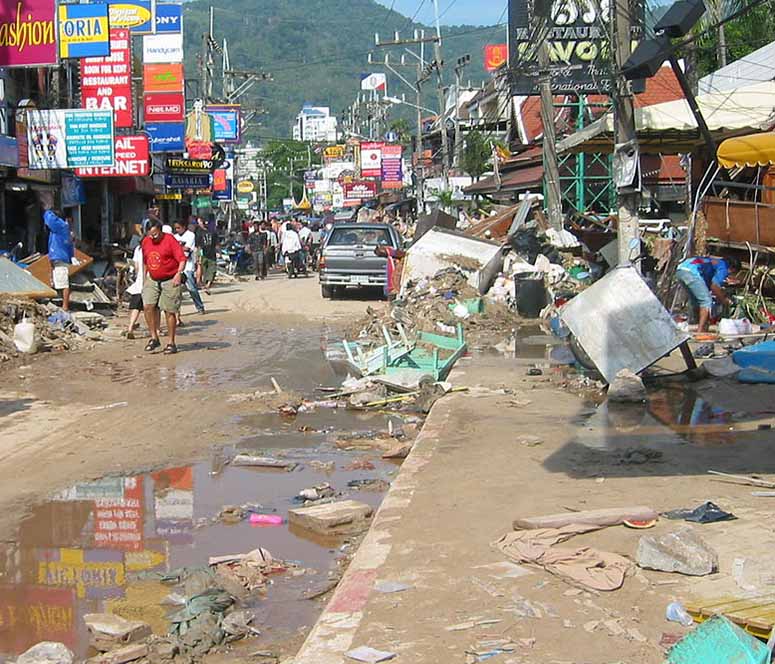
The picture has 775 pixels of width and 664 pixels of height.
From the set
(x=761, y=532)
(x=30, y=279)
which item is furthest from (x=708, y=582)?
(x=30, y=279)

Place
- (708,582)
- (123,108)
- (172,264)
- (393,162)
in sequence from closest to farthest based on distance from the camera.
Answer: (708,582) < (172,264) < (123,108) < (393,162)

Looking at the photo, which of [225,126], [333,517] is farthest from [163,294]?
[225,126]

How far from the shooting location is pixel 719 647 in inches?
153

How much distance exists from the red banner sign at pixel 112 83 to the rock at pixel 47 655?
21612mm

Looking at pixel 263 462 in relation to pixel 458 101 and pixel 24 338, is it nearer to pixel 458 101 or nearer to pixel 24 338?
pixel 24 338

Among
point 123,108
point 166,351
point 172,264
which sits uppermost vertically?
point 123,108

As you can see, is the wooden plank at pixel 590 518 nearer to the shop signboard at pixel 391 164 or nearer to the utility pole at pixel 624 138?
the utility pole at pixel 624 138

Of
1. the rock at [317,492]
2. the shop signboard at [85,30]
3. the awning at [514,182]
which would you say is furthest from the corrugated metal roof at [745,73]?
the rock at [317,492]

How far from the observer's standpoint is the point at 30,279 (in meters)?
17.2

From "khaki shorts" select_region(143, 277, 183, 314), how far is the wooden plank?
9.92 metres

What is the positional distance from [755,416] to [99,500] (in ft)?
18.2

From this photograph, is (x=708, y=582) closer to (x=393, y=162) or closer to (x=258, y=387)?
(x=258, y=387)

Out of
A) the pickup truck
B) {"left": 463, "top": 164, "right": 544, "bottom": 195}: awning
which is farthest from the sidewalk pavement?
{"left": 463, "top": 164, "right": 544, "bottom": 195}: awning

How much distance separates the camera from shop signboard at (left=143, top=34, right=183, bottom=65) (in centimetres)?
3155
